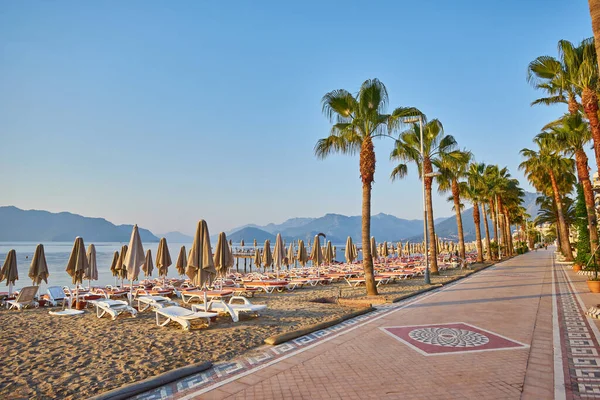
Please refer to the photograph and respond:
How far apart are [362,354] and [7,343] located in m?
6.42

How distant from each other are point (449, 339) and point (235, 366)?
12.3ft

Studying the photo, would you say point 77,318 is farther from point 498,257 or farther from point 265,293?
point 498,257

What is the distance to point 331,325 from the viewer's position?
24.9 feet

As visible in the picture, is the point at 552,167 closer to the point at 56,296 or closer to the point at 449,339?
the point at 449,339

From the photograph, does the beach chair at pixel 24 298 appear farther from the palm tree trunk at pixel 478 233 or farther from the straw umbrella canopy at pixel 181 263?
the palm tree trunk at pixel 478 233

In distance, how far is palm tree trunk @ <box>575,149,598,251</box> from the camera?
1664 centimetres

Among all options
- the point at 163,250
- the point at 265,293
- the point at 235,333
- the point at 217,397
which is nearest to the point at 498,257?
the point at 265,293

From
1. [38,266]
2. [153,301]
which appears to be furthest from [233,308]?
[38,266]

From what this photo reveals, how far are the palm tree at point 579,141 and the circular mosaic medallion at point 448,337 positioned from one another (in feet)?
43.5

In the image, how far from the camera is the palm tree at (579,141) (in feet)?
51.2

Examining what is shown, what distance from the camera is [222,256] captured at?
32.4 ft

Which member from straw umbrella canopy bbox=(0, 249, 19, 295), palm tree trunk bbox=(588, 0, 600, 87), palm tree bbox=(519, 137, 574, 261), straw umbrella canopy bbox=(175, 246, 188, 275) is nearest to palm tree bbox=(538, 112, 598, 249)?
palm tree bbox=(519, 137, 574, 261)

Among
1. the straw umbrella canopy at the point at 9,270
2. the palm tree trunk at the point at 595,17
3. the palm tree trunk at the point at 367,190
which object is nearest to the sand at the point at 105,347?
the palm tree trunk at the point at 367,190

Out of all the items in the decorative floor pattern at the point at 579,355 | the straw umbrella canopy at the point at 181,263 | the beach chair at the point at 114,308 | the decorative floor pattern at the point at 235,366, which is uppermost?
the straw umbrella canopy at the point at 181,263
